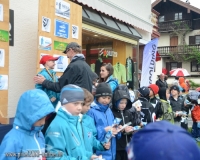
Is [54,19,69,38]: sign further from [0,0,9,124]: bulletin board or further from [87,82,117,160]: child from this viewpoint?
[87,82,117,160]: child

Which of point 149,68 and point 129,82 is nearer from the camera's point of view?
point 149,68

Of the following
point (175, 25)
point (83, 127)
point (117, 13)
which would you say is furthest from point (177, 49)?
point (83, 127)

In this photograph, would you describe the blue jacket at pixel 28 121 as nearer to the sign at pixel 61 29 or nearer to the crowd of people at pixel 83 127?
the crowd of people at pixel 83 127

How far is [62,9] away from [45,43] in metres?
1.05

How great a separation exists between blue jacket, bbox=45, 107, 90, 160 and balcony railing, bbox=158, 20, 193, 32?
3026cm

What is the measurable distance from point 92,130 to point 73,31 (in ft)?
11.5

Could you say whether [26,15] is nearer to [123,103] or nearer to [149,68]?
[123,103]

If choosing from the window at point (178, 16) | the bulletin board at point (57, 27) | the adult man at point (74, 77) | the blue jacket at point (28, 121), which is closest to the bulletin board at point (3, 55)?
the bulletin board at point (57, 27)

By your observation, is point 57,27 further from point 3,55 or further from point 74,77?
point 74,77

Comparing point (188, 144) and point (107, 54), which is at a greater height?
point (107, 54)

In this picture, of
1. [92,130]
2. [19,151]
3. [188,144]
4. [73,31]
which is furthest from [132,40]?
[188,144]

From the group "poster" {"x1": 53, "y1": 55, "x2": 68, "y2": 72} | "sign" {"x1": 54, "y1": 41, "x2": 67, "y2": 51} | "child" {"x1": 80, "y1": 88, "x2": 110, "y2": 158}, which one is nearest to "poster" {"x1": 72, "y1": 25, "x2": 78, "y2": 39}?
"sign" {"x1": 54, "y1": 41, "x2": 67, "y2": 51}

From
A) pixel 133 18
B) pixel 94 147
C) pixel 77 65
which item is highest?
pixel 133 18

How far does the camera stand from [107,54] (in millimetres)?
10023
